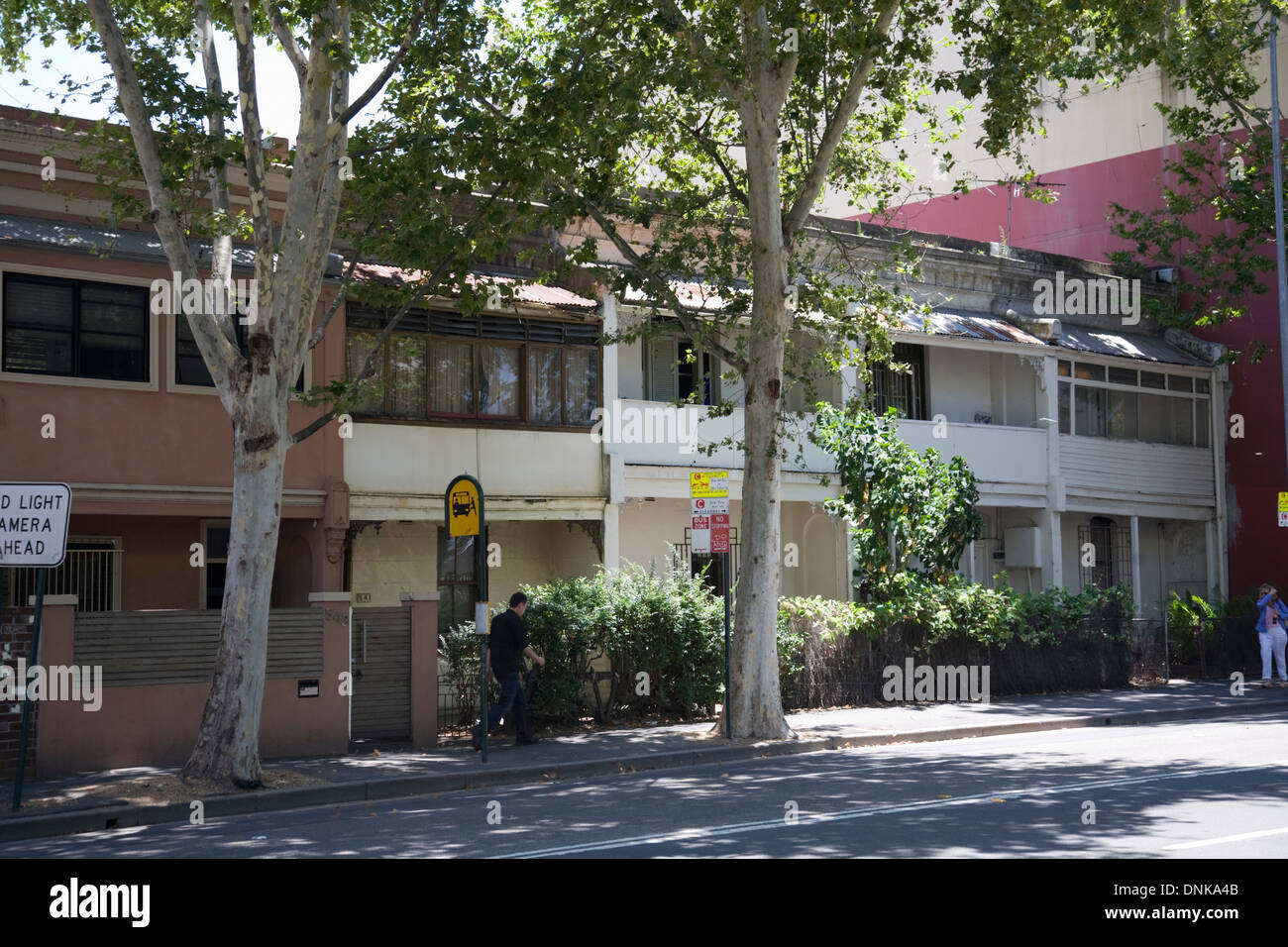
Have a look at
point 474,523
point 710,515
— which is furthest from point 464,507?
point 710,515

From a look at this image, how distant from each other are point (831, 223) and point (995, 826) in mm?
18477

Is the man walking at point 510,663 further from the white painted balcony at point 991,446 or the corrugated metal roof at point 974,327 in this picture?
the white painted balcony at point 991,446

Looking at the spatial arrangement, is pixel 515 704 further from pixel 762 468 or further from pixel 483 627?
pixel 762 468

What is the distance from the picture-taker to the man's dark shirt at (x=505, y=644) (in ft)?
54.2

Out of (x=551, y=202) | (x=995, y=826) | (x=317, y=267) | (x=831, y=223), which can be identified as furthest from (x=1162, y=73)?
(x=995, y=826)

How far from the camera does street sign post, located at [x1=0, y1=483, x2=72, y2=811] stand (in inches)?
451

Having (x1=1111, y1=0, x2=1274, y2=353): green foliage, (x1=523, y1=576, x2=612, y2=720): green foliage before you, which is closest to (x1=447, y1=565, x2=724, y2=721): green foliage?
(x1=523, y1=576, x2=612, y2=720): green foliage

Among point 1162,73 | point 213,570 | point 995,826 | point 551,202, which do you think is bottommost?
point 995,826

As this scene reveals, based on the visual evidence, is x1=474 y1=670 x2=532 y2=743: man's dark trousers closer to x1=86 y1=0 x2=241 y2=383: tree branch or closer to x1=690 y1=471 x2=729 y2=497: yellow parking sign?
x1=690 y1=471 x2=729 y2=497: yellow parking sign

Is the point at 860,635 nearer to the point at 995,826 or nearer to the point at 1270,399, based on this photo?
the point at 995,826

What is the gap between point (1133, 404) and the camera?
1198 inches

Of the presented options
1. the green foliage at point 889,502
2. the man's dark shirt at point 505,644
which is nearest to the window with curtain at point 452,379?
the man's dark shirt at point 505,644

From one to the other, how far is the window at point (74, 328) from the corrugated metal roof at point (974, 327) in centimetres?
1322

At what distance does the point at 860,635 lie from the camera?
21.4 m
